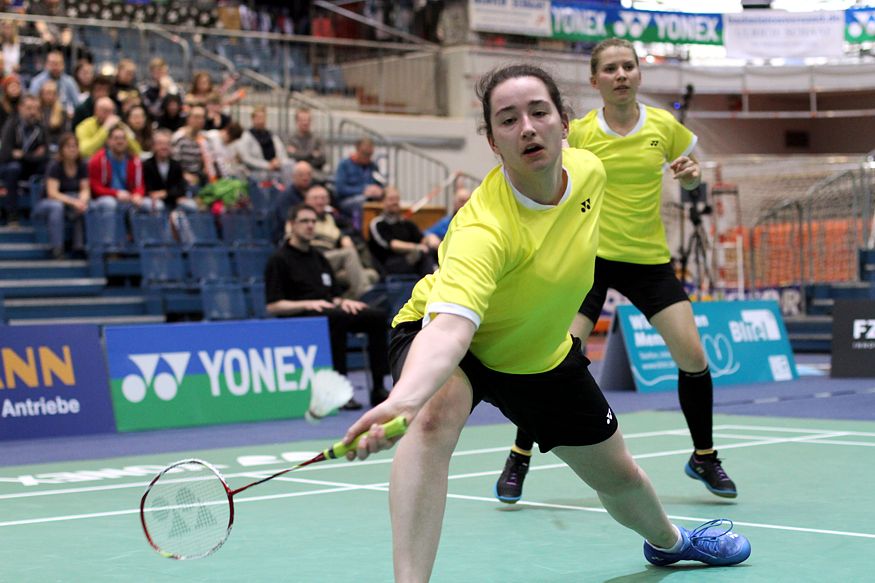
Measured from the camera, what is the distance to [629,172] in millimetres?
6305

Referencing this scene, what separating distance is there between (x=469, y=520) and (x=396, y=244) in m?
8.65

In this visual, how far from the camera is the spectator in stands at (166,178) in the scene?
A: 14.4 metres

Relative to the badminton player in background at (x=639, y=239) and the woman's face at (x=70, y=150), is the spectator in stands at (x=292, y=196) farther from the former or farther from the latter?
the badminton player in background at (x=639, y=239)

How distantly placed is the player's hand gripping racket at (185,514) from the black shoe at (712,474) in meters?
2.99

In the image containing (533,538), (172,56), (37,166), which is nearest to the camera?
(533,538)

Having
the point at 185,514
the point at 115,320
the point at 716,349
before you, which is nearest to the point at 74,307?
the point at 115,320

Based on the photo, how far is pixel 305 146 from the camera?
1686 cm

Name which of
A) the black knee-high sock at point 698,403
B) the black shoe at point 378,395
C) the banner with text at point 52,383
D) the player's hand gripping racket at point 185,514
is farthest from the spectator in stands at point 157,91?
the player's hand gripping racket at point 185,514

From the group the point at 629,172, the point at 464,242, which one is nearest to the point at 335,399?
the point at 464,242

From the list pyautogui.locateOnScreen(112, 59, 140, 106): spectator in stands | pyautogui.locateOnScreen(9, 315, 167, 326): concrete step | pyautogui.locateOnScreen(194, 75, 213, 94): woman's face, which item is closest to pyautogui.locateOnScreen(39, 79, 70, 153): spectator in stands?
pyautogui.locateOnScreen(112, 59, 140, 106): spectator in stands

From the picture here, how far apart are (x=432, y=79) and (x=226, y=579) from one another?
60.2ft

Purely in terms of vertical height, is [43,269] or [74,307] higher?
[43,269]

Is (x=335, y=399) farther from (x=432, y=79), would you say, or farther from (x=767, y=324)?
(x=432, y=79)

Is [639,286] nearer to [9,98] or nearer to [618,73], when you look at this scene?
[618,73]
